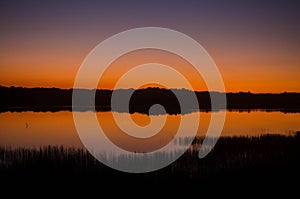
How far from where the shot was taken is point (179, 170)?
1368 centimetres

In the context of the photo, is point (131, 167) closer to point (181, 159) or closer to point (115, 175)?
point (115, 175)

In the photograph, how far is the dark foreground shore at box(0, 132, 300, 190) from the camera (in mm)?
12008

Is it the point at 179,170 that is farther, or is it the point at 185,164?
the point at 185,164

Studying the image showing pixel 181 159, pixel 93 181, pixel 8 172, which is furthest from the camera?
pixel 181 159

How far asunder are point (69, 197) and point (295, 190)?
655cm

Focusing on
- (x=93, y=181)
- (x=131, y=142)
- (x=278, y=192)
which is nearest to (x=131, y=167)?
(x=93, y=181)

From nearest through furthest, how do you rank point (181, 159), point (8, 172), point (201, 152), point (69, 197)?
1. point (69, 197)
2. point (8, 172)
3. point (181, 159)
4. point (201, 152)

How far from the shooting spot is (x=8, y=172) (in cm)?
1334

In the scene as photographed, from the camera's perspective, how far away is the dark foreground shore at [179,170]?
1201 cm

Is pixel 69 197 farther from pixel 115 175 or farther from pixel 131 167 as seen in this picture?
pixel 131 167

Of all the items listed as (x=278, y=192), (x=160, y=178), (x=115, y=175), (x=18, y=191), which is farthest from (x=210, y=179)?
(x=18, y=191)

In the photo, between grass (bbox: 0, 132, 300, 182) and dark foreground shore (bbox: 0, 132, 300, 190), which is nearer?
dark foreground shore (bbox: 0, 132, 300, 190)

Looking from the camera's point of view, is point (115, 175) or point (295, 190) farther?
point (115, 175)

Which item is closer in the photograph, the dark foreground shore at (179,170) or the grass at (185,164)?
the dark foreground shore at (179,170)
